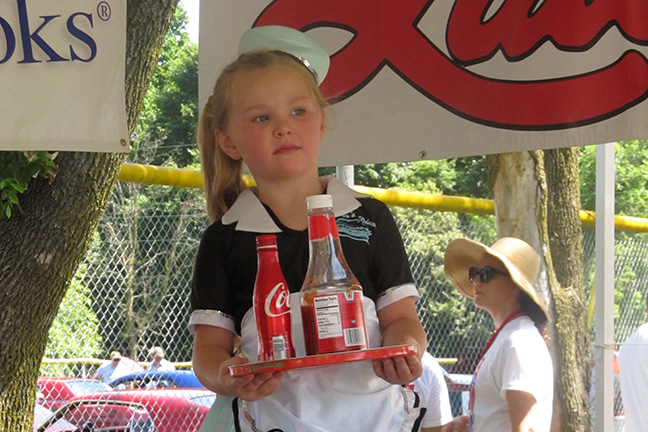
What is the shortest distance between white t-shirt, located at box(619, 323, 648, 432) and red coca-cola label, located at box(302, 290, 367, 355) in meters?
3.36

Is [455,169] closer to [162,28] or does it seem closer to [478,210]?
[478,210]

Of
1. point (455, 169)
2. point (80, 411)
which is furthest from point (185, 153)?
point (80, 411)

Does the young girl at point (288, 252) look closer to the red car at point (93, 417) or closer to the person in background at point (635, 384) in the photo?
the person in background at point (635, 384)

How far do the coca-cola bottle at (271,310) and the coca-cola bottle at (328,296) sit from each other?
1.6 inches

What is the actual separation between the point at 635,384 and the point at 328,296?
3.56 meters

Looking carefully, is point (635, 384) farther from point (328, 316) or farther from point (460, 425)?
point (328, 316)

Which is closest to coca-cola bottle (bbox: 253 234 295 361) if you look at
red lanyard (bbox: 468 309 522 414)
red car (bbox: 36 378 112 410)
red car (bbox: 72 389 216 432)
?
red lanyard (bbox: 468 309 522 414)

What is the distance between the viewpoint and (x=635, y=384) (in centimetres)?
473

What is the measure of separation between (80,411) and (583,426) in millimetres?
3508

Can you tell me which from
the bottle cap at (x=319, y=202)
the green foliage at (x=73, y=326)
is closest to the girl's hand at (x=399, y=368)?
the bottle cap at (x=319, y=202)

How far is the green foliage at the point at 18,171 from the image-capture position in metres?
3.73

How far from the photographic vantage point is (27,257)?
378 cm

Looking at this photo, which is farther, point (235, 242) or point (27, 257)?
point (27, 257)

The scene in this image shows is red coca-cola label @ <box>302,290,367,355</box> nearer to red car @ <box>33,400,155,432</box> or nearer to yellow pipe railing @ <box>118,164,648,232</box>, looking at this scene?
yellow pipe railing @ <box>118,164,648,232</box>
